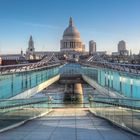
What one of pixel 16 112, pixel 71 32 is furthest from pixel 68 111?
pixel 71 32

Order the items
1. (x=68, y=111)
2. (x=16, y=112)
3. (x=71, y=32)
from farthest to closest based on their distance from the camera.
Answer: (x=71, y=32), (x=68, y=111), (x=16, y=112)

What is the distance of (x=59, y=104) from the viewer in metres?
28.4

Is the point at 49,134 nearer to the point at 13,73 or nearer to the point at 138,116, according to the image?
the point at 138,116

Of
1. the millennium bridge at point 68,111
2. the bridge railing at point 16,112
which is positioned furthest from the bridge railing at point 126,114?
the bridge railing at point 16,112

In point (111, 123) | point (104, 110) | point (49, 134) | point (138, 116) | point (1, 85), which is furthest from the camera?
point (1, 85)

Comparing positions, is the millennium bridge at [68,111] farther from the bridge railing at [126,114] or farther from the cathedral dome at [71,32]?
the cathedral dome at [71,32]

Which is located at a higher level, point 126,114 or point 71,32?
point 71,32

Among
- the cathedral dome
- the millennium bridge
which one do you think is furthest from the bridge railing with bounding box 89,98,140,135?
the cathedral dome

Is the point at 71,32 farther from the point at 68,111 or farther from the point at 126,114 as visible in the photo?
the point at 126,114

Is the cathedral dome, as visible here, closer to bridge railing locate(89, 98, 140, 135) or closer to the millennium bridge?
the millennium bridge

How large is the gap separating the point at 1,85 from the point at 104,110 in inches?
385

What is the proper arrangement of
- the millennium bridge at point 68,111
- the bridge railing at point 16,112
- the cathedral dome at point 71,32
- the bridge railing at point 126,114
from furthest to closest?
the cathedral dome at point 71,32, the bridge railing at point 16,112, the bridge railing at point 126,114, the millennium bridge at point 68,111

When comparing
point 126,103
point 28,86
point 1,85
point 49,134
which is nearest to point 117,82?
point 28,86

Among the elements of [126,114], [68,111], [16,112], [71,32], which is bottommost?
[68,111]
